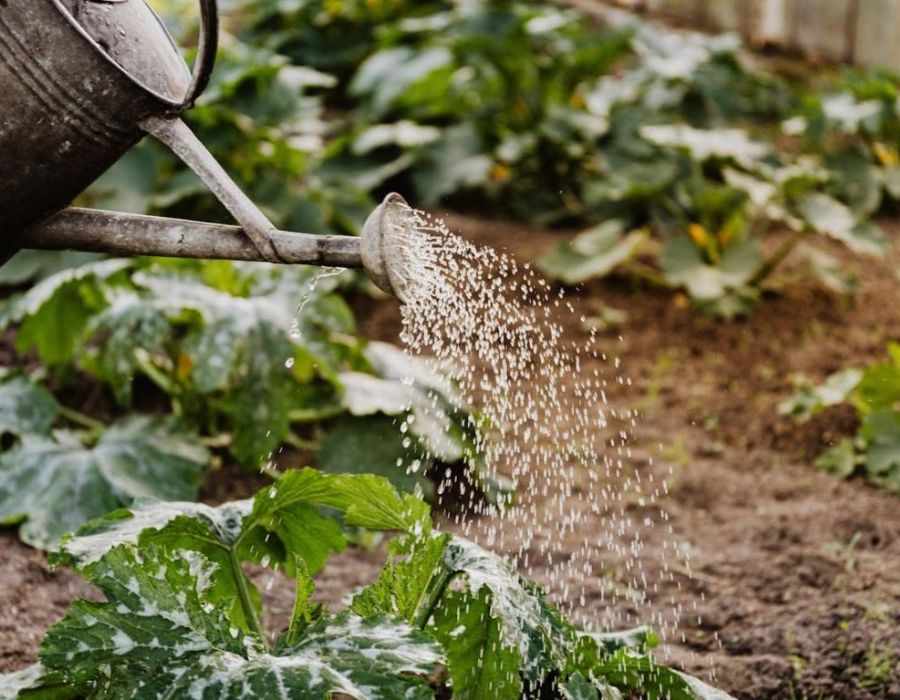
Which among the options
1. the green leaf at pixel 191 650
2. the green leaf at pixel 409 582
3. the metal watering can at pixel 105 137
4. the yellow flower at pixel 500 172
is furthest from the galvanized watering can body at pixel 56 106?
the yellow flower at pixel 500 172

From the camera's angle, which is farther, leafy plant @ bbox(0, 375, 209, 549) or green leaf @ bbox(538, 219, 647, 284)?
green leaf @ bbox(538, 219, 647, 284)

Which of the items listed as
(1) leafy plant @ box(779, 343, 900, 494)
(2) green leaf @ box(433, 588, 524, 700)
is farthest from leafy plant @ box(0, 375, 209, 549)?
(1) leafy plant @ box(779, 343, 900, 494)

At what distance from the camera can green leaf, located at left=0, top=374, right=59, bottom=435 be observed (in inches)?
107

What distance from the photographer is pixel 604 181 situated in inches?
186

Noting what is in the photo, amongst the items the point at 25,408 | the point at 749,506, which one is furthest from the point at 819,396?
the point at 25,408

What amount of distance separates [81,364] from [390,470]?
3.24ft

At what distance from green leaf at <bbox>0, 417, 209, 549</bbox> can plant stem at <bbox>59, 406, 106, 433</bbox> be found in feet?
0.76

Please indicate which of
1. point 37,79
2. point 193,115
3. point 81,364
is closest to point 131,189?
point 193,115

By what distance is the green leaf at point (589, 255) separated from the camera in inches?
158

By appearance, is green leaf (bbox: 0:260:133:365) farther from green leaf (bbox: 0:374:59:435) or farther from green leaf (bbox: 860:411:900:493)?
Result: green leaf (bbox: 860:411:900:493)

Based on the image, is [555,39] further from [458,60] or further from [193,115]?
[193,115]

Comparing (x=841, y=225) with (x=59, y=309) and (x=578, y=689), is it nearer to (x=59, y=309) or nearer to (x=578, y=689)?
(x=59, y=309)

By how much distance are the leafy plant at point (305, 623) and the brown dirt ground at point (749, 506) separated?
1.33 ft

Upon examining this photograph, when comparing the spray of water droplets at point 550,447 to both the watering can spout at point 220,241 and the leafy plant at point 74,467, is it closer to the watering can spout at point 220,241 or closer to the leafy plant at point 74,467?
the watering can spout at point 220,241
